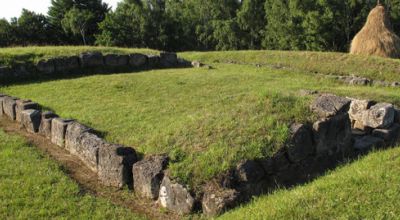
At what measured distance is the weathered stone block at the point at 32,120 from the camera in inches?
407

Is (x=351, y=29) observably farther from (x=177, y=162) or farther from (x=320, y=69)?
(x=177, y=162)

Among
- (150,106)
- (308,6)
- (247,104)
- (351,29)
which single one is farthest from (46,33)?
(247,104)

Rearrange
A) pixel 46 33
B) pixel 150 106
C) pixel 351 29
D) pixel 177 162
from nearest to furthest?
pixel 177 162 → pixel 150 106 → pixel 351 29 → pixel 46 33

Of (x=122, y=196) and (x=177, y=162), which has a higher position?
(x=177, y=162)

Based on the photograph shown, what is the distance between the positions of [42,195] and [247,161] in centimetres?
344

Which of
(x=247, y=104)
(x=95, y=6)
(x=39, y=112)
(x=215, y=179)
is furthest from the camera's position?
(x=95, y=6)

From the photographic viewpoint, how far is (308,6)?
38.4m

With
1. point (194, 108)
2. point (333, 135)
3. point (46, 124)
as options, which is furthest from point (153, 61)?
point (333, 135)

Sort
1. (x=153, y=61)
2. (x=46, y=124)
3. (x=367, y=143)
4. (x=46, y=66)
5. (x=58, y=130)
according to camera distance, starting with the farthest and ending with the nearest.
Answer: (x=153, y=61) → (x=46, y=66) → (x=46, y=124) → (x=58, y=130) → (x=367, y=143)

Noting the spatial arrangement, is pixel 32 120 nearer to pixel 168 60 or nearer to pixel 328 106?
pixel 328 106

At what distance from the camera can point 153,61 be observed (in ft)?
64.7

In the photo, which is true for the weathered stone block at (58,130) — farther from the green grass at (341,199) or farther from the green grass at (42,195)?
the green grass at (341,199)

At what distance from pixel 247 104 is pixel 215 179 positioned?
2.43 meters

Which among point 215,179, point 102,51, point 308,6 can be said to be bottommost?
point 215,179
